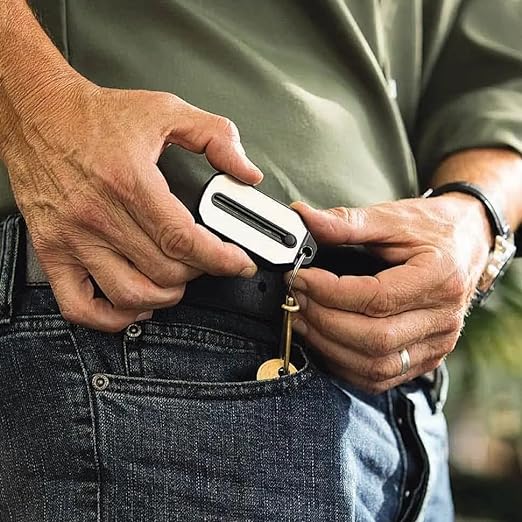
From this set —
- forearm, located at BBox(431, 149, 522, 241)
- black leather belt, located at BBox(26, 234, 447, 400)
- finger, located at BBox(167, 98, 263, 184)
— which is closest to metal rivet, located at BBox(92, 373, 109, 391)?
black leather belt, located at BBox(26, 234, 447, 400)

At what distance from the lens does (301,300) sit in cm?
77

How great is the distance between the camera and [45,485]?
73 cm

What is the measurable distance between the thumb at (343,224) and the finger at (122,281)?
139 millimetres

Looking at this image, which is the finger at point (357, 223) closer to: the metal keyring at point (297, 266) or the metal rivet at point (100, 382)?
the metal keyring at point (297, 266)

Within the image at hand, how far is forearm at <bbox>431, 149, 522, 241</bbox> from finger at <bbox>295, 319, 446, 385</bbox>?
0.19 m

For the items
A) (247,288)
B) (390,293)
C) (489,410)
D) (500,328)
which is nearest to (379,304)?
(390,293)

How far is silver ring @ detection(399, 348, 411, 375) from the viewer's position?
81cm

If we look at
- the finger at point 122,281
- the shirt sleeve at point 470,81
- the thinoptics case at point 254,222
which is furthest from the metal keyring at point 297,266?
the shirt sleeve at point 470,81

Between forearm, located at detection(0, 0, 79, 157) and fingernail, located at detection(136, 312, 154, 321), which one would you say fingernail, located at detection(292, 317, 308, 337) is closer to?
fingernail, located at detection(136, 312, 154, 321)

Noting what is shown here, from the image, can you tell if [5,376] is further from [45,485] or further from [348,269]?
[348,269]

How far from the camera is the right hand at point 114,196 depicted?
0.67 metres

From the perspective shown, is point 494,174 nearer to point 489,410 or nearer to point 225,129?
point 225,129

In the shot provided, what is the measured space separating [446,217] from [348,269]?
0.36ft

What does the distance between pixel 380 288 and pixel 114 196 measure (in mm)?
245
